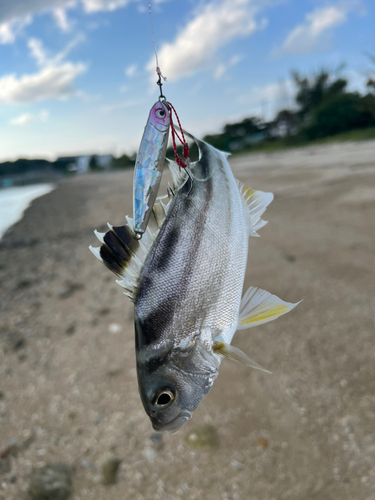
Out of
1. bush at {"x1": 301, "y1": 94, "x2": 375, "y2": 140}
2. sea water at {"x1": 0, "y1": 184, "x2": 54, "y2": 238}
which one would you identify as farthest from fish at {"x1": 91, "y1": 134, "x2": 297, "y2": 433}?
bush at {"x1": 301, "y1": 94, "x2": 375, "y2": 140}

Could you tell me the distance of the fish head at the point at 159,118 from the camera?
1.19m

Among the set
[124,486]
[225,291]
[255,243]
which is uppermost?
[225,291]

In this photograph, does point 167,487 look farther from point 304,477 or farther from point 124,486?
point 304,477

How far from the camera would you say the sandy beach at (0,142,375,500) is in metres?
3.45

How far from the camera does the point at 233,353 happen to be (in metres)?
1.13

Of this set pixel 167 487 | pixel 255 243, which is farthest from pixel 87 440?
pixel 255 243

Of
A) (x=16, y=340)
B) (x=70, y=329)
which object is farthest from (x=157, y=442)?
(x=16, y=340)

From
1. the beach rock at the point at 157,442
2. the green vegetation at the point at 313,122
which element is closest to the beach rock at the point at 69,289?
the beach rock at the point at 157,442

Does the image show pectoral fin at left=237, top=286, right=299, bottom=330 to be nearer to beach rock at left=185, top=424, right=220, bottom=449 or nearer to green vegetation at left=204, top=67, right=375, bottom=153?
beach rock at left=185, top=424, right=220, bottom=449

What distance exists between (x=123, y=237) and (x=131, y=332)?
192 inches

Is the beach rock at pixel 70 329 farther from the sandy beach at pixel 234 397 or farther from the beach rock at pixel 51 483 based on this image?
the beach rock at pixel 51 483

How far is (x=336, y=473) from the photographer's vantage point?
3293 millimetres

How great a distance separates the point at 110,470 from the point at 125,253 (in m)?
3.50

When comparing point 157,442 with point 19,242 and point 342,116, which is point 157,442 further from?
point 342,116
